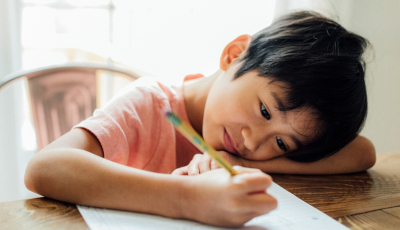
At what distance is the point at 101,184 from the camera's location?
0.39 meters

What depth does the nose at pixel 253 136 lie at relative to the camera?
0.58 metres

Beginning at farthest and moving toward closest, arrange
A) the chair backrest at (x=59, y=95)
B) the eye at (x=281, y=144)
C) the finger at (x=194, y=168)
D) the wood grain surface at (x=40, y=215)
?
the chair backrest at (x=59, y=95) < the eye at (x=281, y=144) < the finger at (x=194, y=168) < the wood grain surface at (x=40, y=215)

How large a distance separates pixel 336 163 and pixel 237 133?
221 mm

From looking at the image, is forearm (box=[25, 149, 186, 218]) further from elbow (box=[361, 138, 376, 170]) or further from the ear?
elbow (box=[361, 138, 376, 170])

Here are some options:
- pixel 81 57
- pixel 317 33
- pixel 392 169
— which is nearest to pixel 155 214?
pixel 317 33

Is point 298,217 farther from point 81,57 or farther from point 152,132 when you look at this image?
point 81,57

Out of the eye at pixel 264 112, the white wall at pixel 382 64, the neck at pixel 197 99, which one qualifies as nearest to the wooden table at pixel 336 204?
the eye at pixel 264 112

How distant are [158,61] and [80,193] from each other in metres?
0.96

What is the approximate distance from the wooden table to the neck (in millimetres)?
251

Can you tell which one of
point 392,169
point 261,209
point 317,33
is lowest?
point 392,169

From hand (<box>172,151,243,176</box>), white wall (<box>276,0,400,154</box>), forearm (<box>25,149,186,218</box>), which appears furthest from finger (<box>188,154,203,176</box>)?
white wall (<box>276,0,400,154</box>)

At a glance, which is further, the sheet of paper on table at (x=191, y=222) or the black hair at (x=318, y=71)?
the black hair at (x=318, y=71)

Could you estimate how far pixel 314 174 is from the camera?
0.65 meters

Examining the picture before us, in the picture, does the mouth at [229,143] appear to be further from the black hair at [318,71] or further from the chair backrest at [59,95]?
the chair backrest at [59,95]
